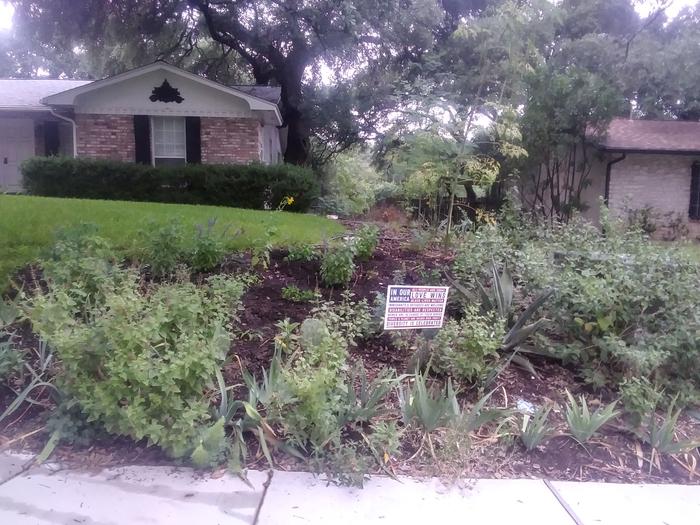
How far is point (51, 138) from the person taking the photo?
61.4ft

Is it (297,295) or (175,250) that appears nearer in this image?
(297,295)

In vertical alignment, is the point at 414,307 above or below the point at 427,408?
above

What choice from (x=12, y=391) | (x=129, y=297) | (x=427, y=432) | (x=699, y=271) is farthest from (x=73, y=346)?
(x=699, y=271)

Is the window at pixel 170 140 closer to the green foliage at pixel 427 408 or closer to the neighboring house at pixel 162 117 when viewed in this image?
the neighboring house at pixel 162 117

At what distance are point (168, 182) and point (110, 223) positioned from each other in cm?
670

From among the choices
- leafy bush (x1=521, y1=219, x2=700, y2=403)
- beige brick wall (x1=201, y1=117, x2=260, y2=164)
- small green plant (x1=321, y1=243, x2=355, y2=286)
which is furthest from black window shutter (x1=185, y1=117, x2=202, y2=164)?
leafy bush (x1=521, y1=219, x2=700, y2=403)

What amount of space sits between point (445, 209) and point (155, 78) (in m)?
8.64

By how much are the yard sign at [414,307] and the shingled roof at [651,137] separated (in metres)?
14.4

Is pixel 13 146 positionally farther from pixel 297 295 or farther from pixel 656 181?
pixel 656 181

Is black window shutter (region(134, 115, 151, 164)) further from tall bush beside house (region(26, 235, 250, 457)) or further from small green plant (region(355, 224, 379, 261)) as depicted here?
tall bush beside house (region(26, 235, 250, 457))

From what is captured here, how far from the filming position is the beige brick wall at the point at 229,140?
53.0 feet

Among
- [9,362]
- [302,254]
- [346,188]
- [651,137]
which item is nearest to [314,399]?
[9,362]

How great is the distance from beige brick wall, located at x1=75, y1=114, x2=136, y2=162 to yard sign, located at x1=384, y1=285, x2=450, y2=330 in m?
A: 13.4

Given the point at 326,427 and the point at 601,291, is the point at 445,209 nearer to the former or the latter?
→ the point at 601,291
